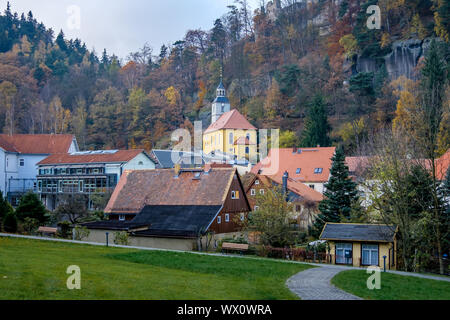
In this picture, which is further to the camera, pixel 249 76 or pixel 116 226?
pixel 249 76

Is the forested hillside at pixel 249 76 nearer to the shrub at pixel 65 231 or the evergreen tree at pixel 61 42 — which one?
the evergreen tree at pixel 61 42

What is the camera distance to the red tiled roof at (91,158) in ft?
189

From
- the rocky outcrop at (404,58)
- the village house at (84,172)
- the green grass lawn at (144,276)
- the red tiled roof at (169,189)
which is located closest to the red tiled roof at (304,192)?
the red tiled roof at (169,189)

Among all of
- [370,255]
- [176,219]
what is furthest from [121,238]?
[370,255]

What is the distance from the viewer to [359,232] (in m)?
26.8

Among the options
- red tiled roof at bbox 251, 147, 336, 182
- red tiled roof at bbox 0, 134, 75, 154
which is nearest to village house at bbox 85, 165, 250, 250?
red tiled roof at bbox 251, 147, 336, 182

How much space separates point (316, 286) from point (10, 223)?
23.9 m

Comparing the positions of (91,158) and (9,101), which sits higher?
(9,101)

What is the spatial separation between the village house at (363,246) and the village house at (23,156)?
46562 mm

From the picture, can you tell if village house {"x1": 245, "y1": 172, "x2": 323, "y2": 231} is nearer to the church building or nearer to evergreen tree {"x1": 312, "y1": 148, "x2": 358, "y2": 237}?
evergreen tree {"x1": 312, "y1": 148, "x2": 358, "y2": 237}

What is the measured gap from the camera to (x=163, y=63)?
379ft

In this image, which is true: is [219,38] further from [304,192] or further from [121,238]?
[121,238]

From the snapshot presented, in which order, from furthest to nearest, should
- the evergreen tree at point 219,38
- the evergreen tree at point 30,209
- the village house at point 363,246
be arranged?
the evergreen tree at point 219,38 → the evergreen tree at point 30,209 → the village house at point 363,246

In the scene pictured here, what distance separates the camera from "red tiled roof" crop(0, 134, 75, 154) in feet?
215
